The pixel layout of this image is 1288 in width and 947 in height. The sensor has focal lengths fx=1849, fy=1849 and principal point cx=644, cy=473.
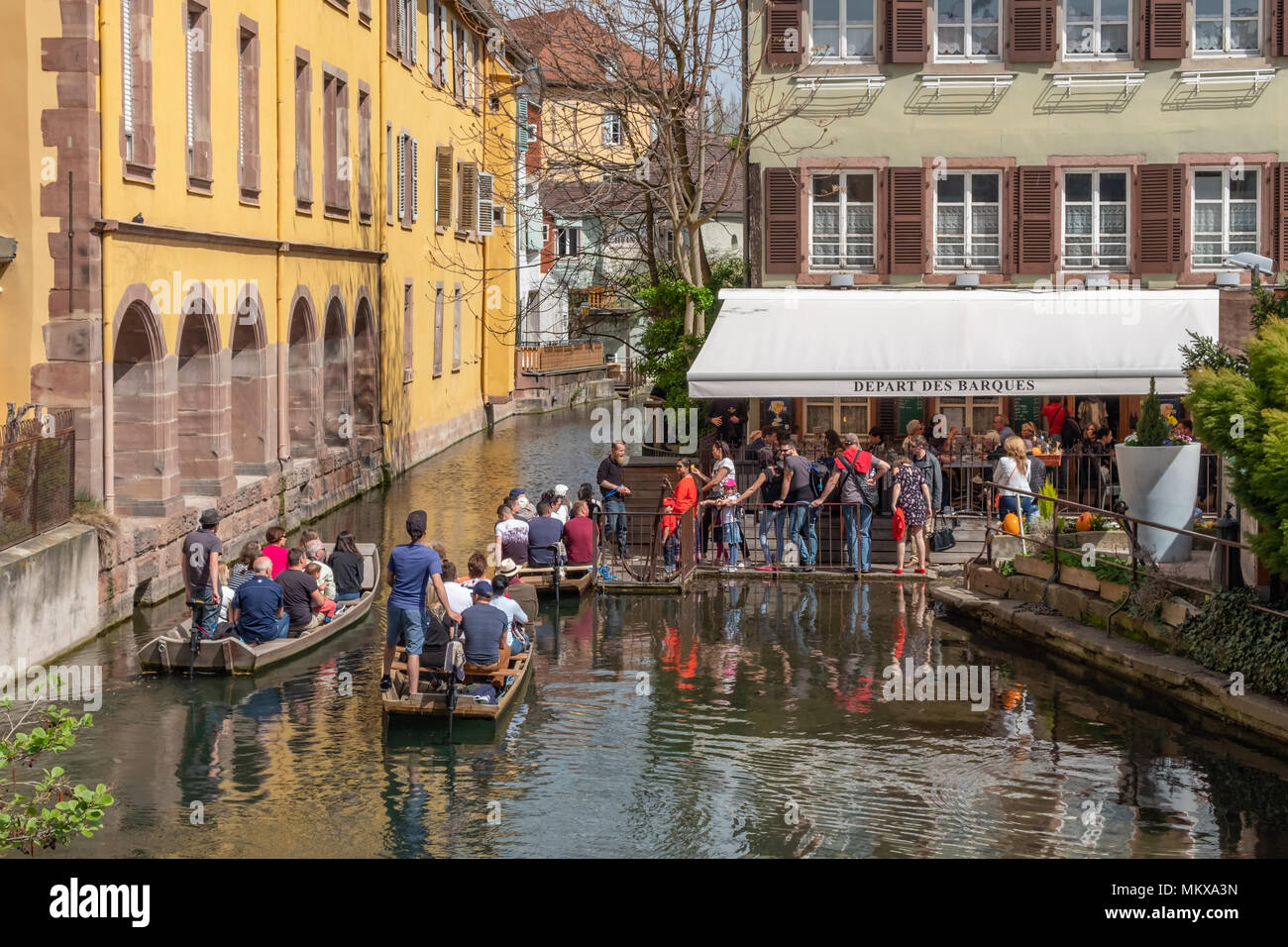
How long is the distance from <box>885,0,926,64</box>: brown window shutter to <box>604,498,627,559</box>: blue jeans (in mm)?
9805

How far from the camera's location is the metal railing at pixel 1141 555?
16.6 m

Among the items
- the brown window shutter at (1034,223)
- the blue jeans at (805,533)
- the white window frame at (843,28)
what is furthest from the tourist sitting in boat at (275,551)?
the brown window shutter at (1034,223)

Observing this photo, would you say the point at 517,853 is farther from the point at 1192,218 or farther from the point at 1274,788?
the point at 1192,218

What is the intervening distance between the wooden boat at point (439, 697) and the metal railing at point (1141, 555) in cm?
598

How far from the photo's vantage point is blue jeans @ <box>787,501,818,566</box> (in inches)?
924

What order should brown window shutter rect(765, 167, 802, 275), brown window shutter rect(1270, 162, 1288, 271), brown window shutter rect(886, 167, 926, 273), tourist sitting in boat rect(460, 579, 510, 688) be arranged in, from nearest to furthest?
tourist sitting in boat rect(460, 579, 510, 688), brown window shutter rect(1270, 162, 1288, 271), brown window shutter rect(886, 167, 926, 273), brown window shutter rect(765, 167, 802, 275)

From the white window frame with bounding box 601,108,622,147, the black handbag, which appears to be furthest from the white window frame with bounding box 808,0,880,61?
→ the black handbag

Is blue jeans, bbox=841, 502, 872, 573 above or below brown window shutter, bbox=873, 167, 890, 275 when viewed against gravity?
below

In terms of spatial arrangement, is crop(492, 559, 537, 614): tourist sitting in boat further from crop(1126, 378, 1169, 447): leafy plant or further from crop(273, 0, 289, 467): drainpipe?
crop(273, 0, 289, 467): drainpipe

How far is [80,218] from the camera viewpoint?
2000 centimetres

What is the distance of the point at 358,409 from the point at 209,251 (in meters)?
11.3

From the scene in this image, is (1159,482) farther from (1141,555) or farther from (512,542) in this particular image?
(512,542)
